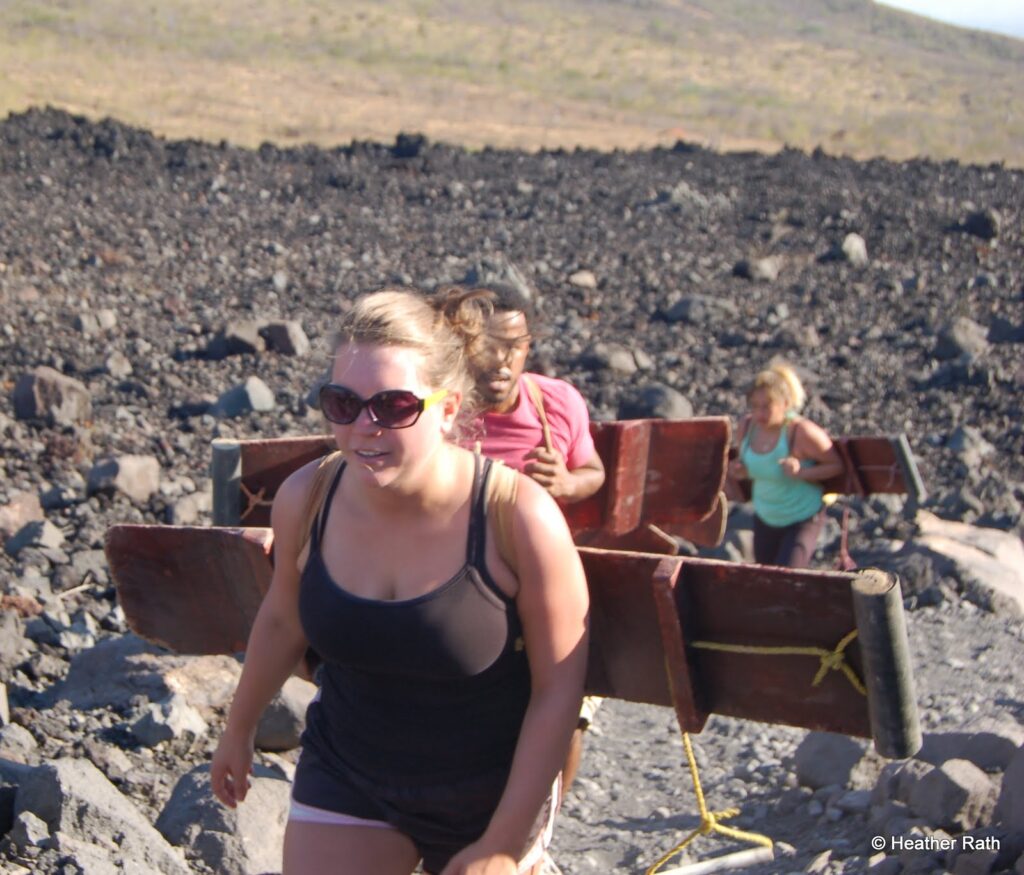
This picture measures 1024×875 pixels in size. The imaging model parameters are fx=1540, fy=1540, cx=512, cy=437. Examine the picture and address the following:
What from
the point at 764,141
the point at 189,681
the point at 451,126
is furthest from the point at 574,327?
the point at 764,141

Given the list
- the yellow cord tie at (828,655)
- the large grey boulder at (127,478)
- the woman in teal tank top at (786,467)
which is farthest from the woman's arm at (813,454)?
the large grey boulder at (127,478)

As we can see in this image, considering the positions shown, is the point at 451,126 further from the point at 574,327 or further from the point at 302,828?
the point at 302,828

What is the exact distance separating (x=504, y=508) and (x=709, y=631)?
2.37 feet

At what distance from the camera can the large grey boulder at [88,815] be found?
429 cm

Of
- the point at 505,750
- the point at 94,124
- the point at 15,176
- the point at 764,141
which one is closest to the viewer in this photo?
the point at 505,750

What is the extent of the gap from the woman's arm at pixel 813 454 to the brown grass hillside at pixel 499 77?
2386 centimetres

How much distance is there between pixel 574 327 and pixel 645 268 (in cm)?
243

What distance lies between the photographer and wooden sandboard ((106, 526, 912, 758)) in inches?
127

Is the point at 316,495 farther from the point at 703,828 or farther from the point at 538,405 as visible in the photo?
the point at 538,405

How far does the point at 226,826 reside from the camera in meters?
4.58

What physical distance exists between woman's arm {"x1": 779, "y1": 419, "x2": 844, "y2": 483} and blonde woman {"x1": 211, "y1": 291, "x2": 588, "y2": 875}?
3657mm

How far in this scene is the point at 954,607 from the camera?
709 cm

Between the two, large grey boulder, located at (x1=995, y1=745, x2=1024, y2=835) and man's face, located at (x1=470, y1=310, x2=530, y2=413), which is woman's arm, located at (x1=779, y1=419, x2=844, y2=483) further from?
large grey boulder, located at (x1=995, y1=745, x2=1024, y2=835)

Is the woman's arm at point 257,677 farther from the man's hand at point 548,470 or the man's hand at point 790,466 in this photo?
the man's hand at point 790,466
